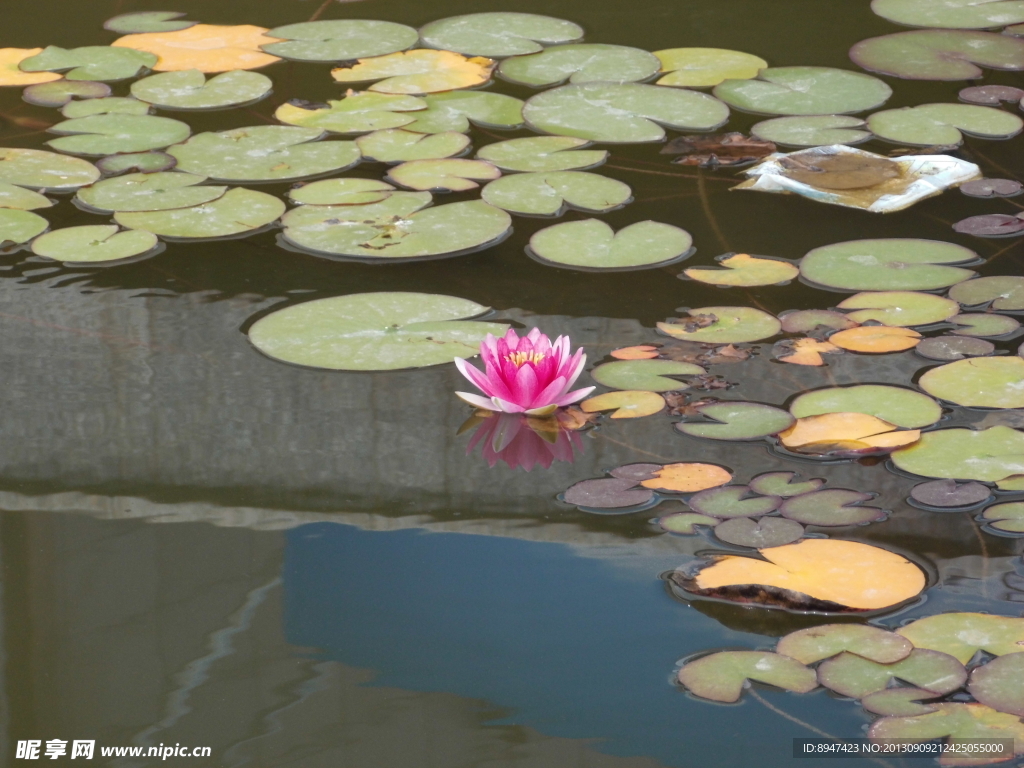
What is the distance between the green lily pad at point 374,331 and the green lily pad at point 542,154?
2.21 ft

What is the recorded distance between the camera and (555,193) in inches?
100.0

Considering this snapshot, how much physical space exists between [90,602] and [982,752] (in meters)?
1.11

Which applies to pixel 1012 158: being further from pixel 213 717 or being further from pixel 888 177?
pixel 213 717

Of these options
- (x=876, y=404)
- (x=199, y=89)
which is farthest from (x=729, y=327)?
(x=199, y=89)

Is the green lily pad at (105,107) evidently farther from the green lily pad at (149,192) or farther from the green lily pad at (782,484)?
the green lily pad at (782,484)

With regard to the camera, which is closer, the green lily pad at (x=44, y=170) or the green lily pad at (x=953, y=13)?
the green lily pad at (x=44, y=170)

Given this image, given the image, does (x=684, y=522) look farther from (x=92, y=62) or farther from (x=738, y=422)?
(x=92, y=62)

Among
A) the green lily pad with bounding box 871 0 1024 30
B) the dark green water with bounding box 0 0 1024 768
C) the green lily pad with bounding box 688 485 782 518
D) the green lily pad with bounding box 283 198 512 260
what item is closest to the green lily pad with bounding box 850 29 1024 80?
the green lily pad with bounding box 871 0 1024 30

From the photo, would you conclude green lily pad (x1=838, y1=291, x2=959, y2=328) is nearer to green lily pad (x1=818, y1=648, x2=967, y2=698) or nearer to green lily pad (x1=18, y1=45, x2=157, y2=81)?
green lily pad (x1=818, y1=648, x2=967, y2=698)

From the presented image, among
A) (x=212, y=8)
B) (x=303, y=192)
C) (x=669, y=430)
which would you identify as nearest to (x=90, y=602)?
(x=669, y=430)

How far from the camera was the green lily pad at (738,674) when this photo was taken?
1.27 metres

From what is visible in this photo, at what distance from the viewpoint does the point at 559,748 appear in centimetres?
123

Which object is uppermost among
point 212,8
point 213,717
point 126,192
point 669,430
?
point 212,8

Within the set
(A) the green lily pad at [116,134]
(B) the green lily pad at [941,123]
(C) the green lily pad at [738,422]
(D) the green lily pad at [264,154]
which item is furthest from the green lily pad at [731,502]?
(A) the green lily pad at [116,134]
